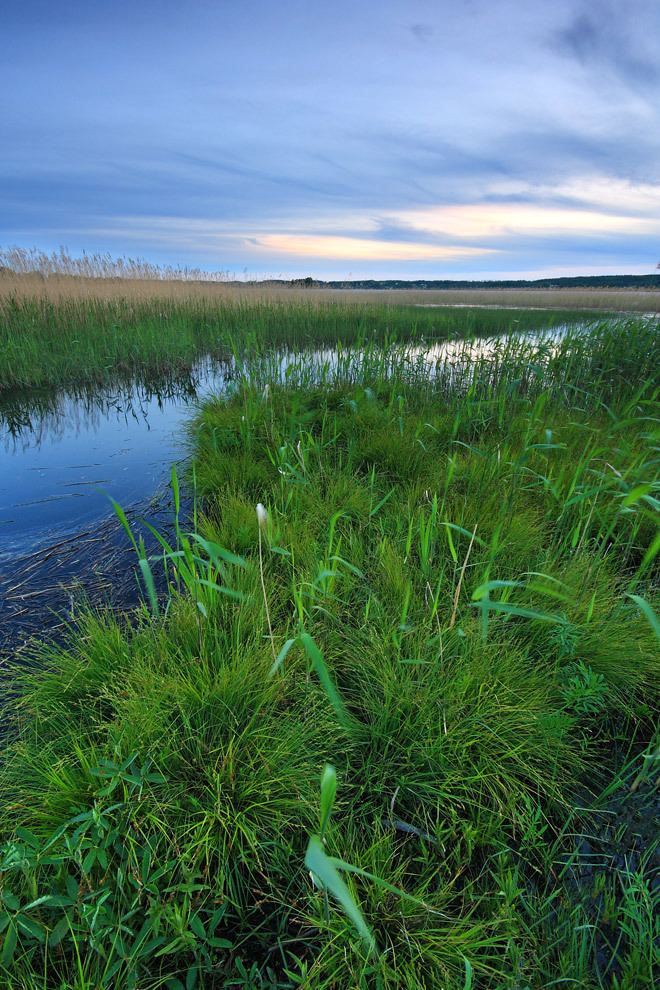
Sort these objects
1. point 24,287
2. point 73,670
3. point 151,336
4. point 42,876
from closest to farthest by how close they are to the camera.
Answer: point 42,876 < point 73,670 < point 151,336 < point 24,287

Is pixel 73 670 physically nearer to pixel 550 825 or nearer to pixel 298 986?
pixel 298 986

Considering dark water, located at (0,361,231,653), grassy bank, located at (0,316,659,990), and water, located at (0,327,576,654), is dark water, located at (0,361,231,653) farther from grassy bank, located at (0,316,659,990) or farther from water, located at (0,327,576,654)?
grassy bank, located at (0,316,659,990)

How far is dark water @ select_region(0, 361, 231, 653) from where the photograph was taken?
2.60 meters

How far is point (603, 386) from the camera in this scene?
614cm

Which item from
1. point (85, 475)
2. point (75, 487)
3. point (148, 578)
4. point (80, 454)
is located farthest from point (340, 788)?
point (80, 454)

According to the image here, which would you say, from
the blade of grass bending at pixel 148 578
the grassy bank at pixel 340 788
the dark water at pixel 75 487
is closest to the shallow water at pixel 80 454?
the dark water at pixel 75 487

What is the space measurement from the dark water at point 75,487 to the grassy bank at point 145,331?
2.05 ft

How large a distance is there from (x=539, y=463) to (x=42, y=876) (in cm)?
373

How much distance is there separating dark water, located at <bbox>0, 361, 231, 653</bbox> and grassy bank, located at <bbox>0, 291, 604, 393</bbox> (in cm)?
62

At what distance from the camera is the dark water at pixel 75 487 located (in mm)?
2602

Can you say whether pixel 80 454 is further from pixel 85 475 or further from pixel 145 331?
pixel 145 331

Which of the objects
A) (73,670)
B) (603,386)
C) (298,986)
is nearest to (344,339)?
(603,386)

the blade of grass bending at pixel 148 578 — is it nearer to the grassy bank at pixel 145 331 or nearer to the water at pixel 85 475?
the water at pixel 85 475

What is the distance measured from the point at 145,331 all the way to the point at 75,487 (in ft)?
21.0
